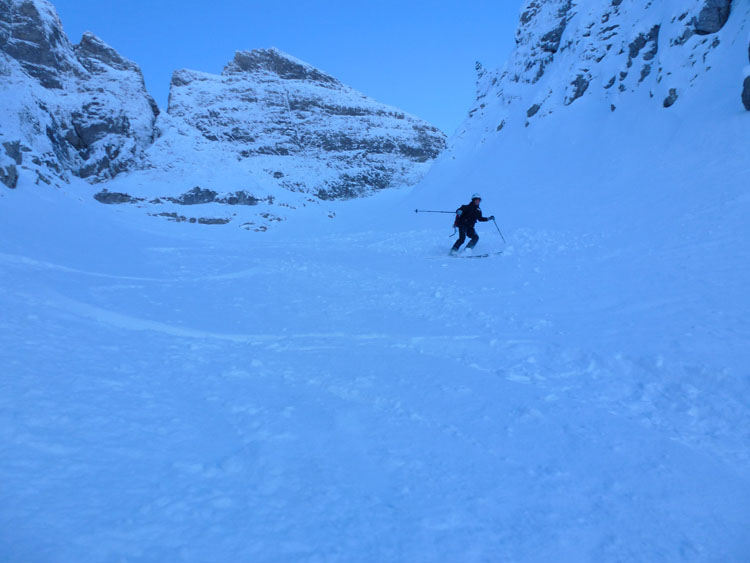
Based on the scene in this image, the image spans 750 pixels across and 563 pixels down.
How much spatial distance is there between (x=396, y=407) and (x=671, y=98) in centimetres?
1650

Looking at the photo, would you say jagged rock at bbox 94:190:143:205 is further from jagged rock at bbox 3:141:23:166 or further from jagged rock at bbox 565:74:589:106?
jagged rock at bbox 565:74:589:106

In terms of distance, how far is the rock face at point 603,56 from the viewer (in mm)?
14617

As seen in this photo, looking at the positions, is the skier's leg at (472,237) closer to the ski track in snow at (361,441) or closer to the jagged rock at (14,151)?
the ski track in snow at (361,441)

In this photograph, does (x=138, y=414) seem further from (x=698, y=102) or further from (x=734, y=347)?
(x=698, y=102)

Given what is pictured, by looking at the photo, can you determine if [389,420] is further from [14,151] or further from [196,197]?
[196,197]

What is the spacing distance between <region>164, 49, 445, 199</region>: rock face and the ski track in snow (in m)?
Answer: 36.8

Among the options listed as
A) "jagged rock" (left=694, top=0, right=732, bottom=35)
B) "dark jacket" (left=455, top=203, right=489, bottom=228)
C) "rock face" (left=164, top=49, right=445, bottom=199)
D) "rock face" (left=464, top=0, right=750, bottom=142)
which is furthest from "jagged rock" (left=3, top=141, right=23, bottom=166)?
"jagged rock" (left=694, top=0, right=732, bottom=35)

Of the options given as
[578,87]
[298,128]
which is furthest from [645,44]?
[298,128]

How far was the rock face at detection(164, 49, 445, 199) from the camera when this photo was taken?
146 feet

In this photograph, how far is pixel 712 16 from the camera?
48.0 feet

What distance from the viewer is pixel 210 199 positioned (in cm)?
3331

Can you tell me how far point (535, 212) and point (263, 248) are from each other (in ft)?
33.9

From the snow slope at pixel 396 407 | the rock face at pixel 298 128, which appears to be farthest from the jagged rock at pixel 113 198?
the snow slope at pixel 396 407

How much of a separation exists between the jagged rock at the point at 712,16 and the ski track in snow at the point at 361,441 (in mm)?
15003
